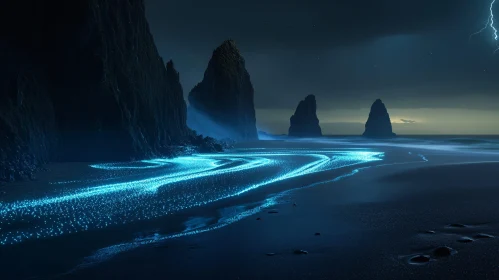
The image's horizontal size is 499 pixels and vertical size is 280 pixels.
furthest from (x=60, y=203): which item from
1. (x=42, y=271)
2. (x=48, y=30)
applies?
(x=48, y=30)

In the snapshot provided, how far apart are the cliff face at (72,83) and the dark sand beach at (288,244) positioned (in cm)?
1467

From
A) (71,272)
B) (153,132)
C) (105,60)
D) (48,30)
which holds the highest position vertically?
(48,30)

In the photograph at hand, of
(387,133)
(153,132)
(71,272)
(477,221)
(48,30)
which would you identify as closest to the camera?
(71,272)

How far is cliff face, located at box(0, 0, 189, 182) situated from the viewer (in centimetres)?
2398

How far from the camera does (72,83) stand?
29453mm

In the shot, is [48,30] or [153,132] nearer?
[48,30]

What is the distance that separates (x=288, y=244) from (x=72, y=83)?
27.4 m

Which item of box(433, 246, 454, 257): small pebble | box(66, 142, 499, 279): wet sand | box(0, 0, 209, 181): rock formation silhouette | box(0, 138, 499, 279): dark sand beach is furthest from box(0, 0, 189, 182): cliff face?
box(433, 246, 454, 257): small pebble

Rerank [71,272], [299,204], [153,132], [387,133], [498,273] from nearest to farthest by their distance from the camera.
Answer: [498,273] < [71,272] < [299,204] < [153,132] < [387,133]

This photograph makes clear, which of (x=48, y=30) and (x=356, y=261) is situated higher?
(x=48, y=30)

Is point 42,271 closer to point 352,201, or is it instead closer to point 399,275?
point 399,275

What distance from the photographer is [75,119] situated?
29.6 m

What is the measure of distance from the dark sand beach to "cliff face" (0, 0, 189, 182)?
48.1 feet

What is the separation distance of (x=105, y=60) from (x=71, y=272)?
27110 mm
